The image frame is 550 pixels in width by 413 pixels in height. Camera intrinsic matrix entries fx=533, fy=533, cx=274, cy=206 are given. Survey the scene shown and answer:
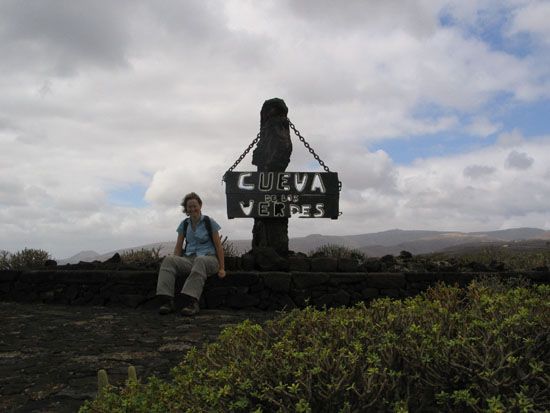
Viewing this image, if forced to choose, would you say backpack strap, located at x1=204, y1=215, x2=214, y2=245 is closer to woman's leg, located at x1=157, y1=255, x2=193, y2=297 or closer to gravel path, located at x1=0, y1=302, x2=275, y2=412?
woman's leg, located at x1=157, y1=255, x2=193, y2=297

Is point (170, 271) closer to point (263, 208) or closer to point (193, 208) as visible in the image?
point (193, 208)

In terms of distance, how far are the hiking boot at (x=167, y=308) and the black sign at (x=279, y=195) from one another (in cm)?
285

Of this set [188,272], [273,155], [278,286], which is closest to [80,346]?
[188,272]

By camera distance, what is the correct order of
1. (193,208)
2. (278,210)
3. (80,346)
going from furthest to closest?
1. (278,210)
2. (193,208)
3. (80,346)

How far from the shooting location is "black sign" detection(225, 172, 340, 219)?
1027cm

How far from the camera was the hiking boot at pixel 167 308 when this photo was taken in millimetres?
7734

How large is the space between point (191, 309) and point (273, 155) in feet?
13.3

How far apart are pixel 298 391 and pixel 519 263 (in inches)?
405

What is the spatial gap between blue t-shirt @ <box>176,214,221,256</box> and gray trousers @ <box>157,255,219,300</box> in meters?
0.10

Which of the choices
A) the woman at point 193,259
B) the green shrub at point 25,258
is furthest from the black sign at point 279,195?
the green shrub at point 25,258

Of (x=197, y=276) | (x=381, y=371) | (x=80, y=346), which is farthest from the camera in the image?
(x=197, y=276)

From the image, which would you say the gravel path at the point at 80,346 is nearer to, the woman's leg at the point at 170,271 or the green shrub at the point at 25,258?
the woman's leg at the point at 170,271

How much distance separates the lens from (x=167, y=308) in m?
7.75

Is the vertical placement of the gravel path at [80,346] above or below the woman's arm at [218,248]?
below
